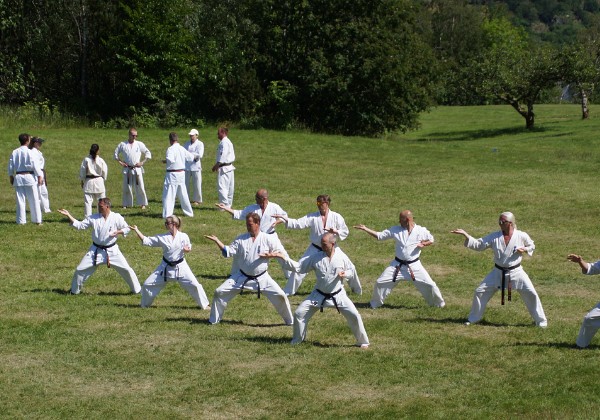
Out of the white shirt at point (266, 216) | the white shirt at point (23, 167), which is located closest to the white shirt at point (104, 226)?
the white shirt at point (266, 216)

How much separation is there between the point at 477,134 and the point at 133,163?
35082 millimetres

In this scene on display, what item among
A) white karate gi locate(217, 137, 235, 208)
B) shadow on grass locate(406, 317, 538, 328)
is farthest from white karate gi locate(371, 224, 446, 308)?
white karate gi locate(217, 137, 235, 208)

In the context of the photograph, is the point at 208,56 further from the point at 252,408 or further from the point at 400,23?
the point at 252,408

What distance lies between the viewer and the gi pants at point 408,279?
1803 centimetres

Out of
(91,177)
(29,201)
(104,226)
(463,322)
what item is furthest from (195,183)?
(463,322)

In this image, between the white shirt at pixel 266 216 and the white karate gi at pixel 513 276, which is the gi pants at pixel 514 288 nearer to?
the white karate gi at pixel 513 276

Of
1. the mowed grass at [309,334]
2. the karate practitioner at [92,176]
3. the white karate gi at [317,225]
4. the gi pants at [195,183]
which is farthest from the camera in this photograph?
the gi pants at [195,183]

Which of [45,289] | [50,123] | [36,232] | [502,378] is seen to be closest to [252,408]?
[502,378]

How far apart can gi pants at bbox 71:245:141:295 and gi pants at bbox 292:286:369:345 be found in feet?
15.6

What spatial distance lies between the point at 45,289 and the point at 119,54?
3367 centimetres

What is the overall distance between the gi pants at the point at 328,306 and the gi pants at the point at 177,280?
283 centimetres

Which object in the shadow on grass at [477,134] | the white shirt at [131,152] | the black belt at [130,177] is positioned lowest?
the shadow on grass at [477,134]

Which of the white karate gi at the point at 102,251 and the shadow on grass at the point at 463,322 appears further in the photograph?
the white karate gi at the point at 102,251

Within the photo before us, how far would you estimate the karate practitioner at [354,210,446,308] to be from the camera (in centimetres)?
1803
